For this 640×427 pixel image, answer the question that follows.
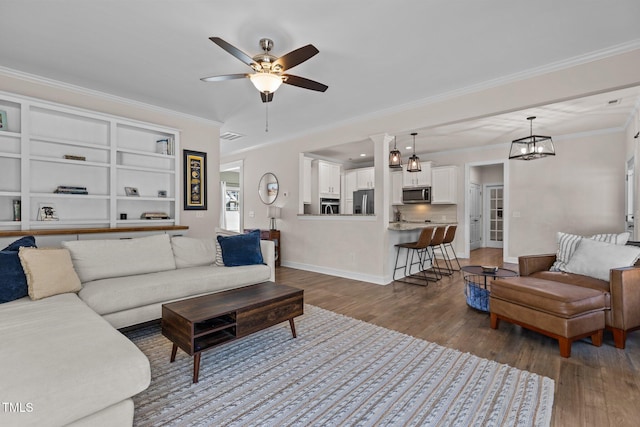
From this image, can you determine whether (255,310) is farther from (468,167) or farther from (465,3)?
(468,167)

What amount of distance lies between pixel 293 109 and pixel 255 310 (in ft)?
10.1

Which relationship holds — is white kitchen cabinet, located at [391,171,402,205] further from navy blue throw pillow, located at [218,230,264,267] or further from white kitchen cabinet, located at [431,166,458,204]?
navy blue throw pillow, located at [218,230,264,267]

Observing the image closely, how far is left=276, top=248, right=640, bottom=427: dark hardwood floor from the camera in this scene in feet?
5.41

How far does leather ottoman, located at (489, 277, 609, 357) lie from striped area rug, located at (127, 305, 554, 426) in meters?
0.54

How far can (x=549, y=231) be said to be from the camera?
5.80 metres

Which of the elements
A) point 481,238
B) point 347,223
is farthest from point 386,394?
point 481,238

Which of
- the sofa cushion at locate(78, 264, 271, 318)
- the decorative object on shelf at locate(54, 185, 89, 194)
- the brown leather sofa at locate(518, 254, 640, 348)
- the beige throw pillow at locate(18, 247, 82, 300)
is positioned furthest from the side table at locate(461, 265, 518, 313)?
the decorative object on shelf at locate(54, 185, 89, 194)

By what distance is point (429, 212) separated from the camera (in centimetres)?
749

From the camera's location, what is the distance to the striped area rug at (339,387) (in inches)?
61.3

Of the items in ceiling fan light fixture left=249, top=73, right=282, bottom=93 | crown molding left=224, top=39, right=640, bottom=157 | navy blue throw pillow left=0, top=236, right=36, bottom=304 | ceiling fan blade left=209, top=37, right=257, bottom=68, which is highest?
crown molding left=224, top=39, right=640, bottom=157

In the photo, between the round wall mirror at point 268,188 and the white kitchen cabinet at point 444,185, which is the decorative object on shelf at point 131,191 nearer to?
the round wall mirror at point 268,188

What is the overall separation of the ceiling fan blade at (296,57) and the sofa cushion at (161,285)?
206 cm

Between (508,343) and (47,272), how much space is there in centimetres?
372

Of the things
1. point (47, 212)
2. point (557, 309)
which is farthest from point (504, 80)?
point (47, 212)
